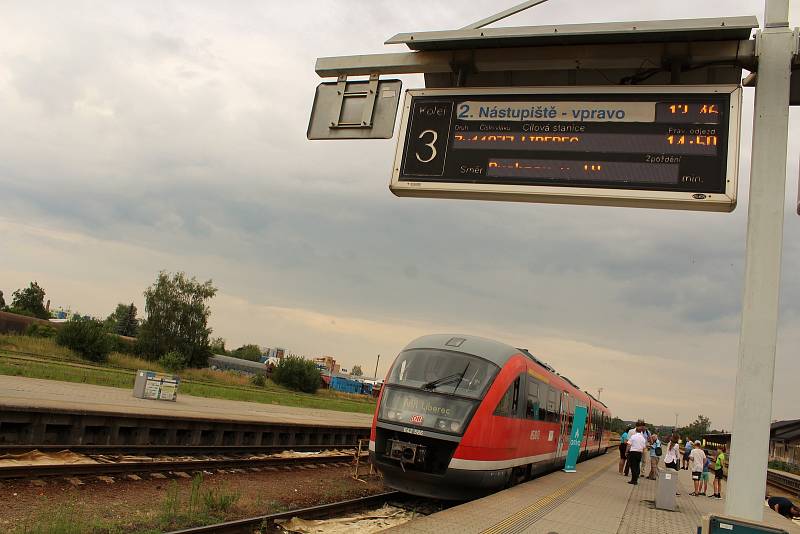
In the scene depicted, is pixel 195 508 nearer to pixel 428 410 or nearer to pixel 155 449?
pixel 428 410

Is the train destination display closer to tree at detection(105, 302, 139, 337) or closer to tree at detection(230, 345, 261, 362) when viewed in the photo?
tree at detection(105, 302, 139, 337)

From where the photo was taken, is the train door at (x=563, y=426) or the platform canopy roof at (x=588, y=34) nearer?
the platform canopy roof at (x=588, y=34)

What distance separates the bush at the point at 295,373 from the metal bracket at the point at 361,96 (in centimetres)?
5426

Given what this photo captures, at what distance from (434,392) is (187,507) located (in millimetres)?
4388

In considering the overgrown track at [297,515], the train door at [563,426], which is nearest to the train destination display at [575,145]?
the overgrown track at [297,515]

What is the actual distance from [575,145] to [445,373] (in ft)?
20.7

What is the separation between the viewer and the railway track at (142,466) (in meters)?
9.43

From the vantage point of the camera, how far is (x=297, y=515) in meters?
9.39

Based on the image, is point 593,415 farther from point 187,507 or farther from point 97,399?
point 187,507

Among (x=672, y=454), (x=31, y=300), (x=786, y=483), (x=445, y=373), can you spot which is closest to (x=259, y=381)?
(x=786, y=483)

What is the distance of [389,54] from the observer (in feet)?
23.0

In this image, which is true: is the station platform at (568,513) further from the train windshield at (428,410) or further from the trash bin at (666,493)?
the train windshield at (428,410)

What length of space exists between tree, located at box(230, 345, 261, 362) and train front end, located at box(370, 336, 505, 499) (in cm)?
14267

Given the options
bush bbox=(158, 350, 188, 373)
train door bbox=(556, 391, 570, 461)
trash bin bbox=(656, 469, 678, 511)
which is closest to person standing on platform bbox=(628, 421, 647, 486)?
train door bbox=(556, 391, 570, 461)
